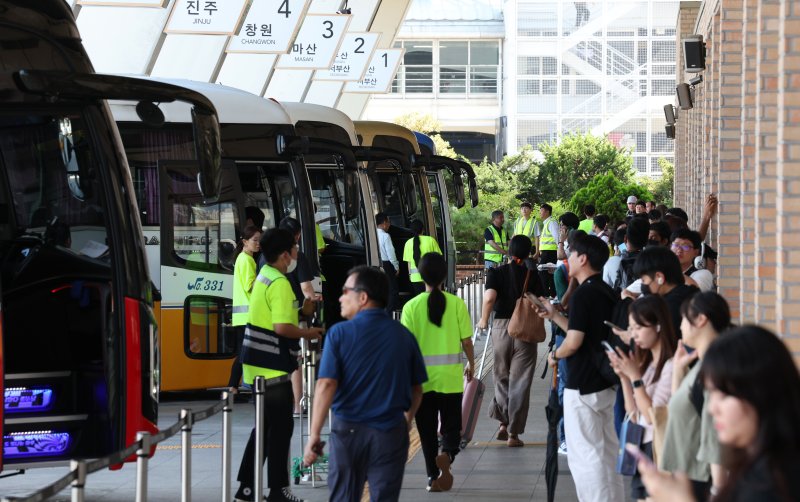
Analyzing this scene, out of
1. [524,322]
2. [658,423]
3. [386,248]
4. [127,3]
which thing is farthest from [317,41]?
[658,423]

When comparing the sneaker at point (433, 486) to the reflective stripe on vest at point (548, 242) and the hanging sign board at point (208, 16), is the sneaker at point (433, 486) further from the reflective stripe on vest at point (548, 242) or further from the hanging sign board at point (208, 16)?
the reflective stripe on vest at point (548, 242)

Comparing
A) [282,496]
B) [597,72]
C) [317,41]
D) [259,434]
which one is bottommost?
[282,496]

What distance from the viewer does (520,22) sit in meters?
61.6

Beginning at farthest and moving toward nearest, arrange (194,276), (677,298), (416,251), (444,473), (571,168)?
(571,168), (416,251), (194,276), (444,473), (677,298)

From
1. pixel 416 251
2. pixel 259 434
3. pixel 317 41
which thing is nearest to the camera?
pixel 259 434

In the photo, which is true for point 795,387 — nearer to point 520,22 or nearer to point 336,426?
point 336,426

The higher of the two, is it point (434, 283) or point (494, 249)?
point (434, 283)

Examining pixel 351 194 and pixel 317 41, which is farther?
pixel 317 41

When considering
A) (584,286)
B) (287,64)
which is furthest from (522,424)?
(287,64)

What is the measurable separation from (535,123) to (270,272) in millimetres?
53294

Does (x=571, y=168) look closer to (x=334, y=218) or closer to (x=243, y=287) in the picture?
(x=334, y=218)

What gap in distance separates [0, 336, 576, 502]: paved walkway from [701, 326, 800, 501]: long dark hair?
20.0 feet

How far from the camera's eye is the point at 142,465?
622cm

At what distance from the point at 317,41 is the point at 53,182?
52.5ft
